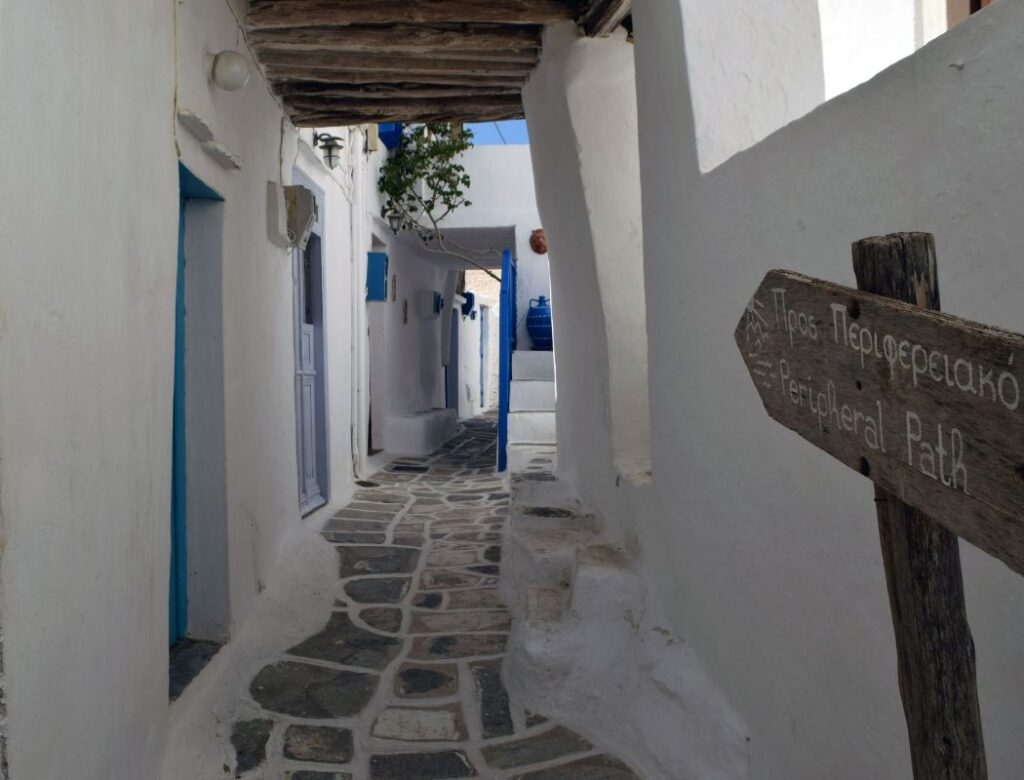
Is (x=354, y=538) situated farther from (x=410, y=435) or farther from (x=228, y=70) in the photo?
(x=410, y=435)

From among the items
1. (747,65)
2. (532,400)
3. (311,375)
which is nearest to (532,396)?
(532,400)

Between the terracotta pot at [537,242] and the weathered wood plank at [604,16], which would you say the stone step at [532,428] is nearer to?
the terracotta pot at [537,242]

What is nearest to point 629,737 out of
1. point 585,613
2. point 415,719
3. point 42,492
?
point 585,613

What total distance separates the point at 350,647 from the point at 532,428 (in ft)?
12.3

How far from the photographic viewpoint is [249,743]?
116 inches

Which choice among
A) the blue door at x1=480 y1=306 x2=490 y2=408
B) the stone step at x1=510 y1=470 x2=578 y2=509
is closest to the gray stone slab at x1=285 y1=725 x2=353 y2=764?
the stone step at x1=510 y1=470 x2=578 y2=509

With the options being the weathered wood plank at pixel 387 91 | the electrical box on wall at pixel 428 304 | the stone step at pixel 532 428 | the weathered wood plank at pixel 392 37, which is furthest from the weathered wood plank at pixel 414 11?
the electrical box on wall at pixel 428 304

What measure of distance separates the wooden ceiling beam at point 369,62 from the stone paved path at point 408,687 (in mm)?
2791

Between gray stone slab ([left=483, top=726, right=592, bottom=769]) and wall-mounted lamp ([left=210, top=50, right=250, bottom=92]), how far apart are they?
276 centimetres

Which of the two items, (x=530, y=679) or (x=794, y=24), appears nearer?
(x=794, y=24)

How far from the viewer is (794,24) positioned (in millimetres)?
2508

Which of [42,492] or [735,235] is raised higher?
[735,235]

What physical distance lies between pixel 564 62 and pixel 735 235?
211cm

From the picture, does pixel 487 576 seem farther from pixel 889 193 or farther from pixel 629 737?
pixel 889 193
